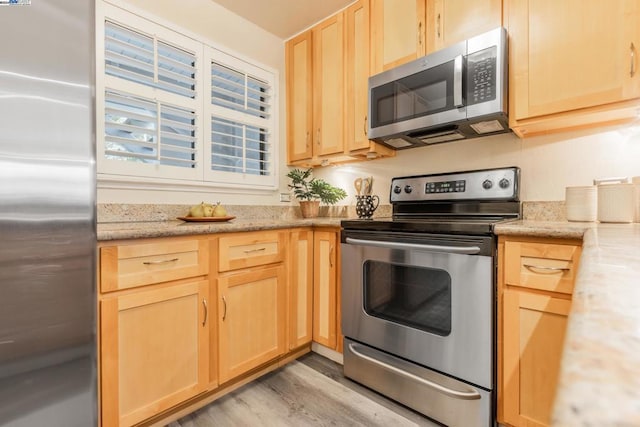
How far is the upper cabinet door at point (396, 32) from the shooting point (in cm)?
188

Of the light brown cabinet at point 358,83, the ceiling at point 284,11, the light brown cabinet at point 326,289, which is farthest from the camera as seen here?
the ceiling at point 284,11

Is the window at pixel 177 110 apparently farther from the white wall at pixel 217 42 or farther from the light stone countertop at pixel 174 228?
the light stone countertop at pixel 174 228

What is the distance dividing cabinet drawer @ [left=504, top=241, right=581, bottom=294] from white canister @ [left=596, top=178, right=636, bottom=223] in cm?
39

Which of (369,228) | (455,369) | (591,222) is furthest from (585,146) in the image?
(455,369)

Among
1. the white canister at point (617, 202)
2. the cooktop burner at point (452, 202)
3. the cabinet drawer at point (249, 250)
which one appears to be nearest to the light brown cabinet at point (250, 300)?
the cabinet drawer at point (249, 250)

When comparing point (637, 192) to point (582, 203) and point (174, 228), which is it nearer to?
point (582, 203)

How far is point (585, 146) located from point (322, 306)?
1.73m

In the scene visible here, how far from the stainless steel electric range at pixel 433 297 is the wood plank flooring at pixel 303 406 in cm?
7

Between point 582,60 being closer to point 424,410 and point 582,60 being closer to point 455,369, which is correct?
point 455,369

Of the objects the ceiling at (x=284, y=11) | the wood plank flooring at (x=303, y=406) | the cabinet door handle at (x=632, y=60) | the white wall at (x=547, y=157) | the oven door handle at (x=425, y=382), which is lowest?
the wood plank flooring at (x=303, y=406)

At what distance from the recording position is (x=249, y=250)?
179cm

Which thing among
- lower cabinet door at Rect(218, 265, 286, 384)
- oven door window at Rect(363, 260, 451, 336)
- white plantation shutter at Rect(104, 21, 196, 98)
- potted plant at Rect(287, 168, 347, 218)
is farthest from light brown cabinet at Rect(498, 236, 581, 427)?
white plantation shutter at Rect(104, 21, 196, 98)

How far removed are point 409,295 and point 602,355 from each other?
144cm

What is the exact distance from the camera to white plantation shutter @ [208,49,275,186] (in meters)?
2.30
